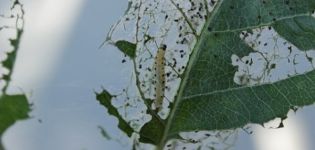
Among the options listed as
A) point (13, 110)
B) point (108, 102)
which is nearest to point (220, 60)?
point (108, 102)

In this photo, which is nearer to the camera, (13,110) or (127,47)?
(13,110)

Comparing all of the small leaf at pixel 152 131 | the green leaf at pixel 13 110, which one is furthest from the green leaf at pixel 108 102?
the green leaf at pixel 13 110

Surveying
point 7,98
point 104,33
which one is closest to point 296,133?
point 104,33

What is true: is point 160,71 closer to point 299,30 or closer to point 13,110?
point 299,30

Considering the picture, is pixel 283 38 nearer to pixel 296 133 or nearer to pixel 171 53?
pixel 171 53

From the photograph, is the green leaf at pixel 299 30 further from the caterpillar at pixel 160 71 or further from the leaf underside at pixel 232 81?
the caterpillar at pixel 160 71

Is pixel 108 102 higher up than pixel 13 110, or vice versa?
pixel 13 110
